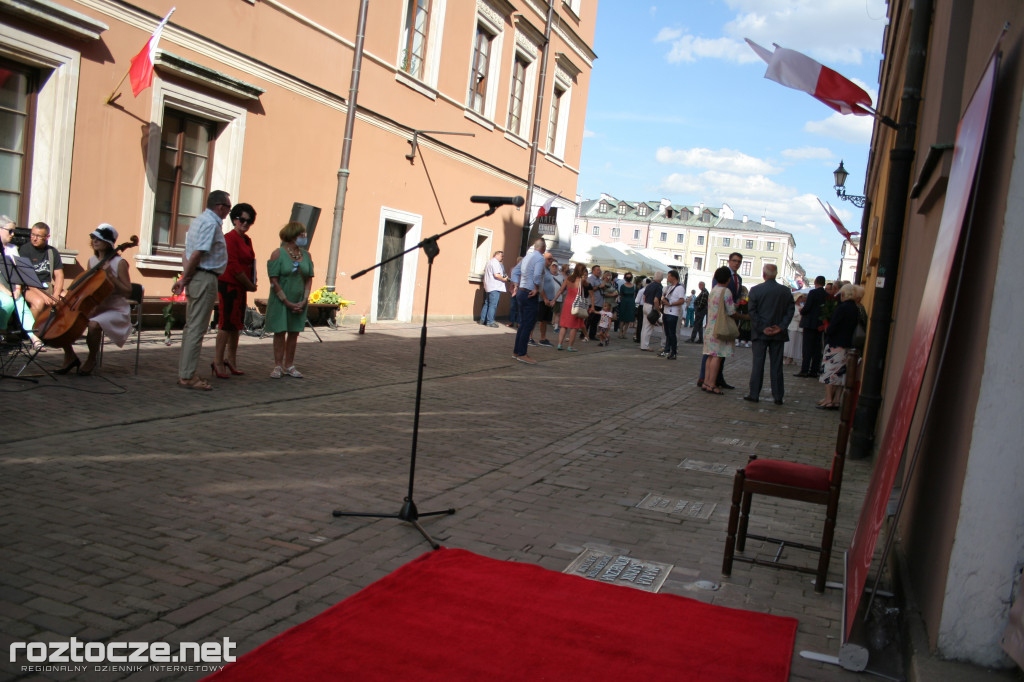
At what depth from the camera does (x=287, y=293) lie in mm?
9469

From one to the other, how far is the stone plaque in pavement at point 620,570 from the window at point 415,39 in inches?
Result: 576

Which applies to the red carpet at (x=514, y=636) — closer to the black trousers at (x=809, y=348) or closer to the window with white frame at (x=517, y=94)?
the black trousers at (x=809, y=348)

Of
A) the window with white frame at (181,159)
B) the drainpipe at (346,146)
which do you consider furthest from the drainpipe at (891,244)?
the drainpipe at (346,146)

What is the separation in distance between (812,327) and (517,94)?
11.3 meters

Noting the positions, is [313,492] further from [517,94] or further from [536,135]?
[536,135]

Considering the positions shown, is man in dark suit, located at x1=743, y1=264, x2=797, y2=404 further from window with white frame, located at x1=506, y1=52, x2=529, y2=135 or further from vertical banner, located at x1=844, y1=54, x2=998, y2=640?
window with white frame, located at x1=506, y1=52, x2=529, y2=135

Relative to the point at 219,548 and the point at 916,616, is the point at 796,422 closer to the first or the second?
the point at 916,616

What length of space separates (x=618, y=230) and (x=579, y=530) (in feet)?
357

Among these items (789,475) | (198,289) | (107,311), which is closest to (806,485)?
(789,475)

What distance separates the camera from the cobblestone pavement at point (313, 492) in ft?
11.8

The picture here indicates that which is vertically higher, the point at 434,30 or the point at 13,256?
the point at 434,30

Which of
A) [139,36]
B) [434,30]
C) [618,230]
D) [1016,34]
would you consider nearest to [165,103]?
[139,36]

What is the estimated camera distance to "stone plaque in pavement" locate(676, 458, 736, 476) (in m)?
7.02

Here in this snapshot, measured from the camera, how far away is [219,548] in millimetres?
4172
